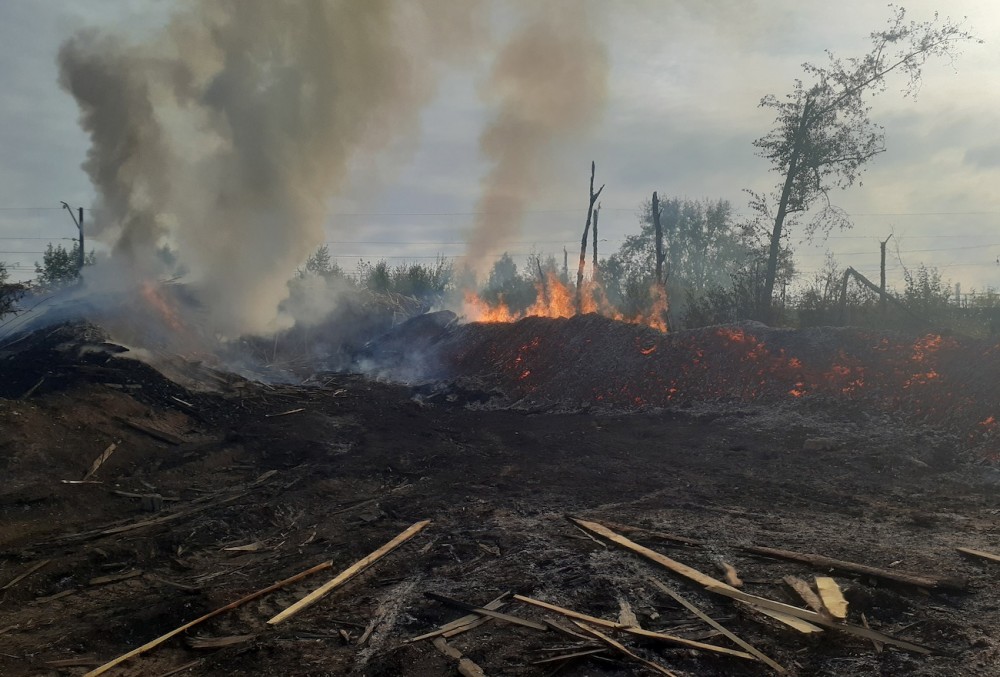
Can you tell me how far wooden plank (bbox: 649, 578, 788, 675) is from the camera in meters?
3.89

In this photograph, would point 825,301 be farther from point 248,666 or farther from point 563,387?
point 248,666

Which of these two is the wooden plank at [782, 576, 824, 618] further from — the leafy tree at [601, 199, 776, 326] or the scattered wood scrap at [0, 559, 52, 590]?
the leafy tree at [601, 199, 776, 326]

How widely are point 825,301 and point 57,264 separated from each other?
46.3 meters

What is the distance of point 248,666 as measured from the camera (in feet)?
13.7

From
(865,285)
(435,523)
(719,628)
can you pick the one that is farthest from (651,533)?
(865,285)

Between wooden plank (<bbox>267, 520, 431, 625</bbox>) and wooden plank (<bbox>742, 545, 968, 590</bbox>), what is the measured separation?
12.9 ft

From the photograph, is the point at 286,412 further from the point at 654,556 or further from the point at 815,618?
the point at 815,618

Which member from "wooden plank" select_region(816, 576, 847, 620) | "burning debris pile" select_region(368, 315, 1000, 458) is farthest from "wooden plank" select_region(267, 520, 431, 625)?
"burning debris pile" select_region(368, 315, 1000, 458)

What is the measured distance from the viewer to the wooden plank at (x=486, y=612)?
15.0ft

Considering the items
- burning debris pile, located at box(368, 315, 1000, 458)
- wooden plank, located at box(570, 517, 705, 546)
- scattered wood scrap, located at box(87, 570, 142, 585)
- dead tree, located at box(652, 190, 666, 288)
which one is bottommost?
scattered wood scrap, located at box(87, 570, 142, 585)

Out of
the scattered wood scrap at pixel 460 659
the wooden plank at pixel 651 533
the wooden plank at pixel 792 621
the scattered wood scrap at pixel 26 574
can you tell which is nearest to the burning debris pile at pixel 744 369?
the wooden plank at pixel 651 533

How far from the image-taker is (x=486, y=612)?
4824 mm

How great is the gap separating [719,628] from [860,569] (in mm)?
1921

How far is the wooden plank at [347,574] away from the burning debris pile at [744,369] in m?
9.88
